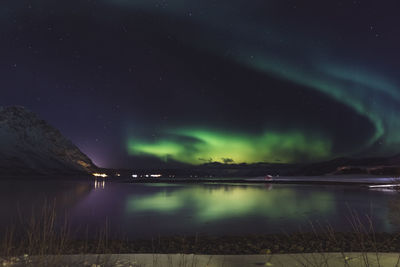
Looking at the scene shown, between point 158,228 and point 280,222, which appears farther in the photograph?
point 280,222

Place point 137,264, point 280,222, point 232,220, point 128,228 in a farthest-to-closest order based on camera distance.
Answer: point 232,220
point 280,222
point 128,228
point 137,264

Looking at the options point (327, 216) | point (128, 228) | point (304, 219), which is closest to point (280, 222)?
point (304, 219)

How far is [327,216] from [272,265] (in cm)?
1125

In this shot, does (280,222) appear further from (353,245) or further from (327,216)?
(353,245)

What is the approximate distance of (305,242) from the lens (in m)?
10.2

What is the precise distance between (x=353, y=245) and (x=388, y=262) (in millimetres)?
2486

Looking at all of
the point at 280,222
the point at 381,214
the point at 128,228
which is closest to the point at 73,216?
the point at 128,228

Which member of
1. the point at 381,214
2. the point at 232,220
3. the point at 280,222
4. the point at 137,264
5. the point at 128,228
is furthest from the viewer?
the point at 381,214

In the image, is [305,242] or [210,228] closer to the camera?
[305,242]

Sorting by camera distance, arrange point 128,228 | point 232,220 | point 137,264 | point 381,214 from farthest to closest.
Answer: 1. point 381,214
2. point 232,220
3. point 128,228
4. point 137,264

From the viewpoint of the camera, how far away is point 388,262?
7395mm

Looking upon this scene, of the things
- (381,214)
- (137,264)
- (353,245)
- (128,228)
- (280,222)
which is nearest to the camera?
(137,264)

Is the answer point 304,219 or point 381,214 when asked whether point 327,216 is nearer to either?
point 304,219

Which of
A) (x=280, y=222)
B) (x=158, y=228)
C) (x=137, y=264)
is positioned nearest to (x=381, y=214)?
(x=280, y=222)
